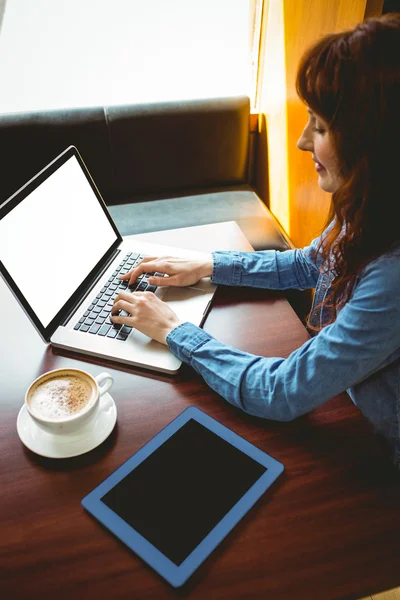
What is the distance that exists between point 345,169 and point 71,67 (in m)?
1.87

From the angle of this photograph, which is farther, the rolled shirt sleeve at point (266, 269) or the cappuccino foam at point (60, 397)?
the rolled shirt sleeve at point (266, 269)

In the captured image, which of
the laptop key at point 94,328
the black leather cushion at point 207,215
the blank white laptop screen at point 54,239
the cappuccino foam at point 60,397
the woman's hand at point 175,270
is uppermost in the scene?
the blank white laptop screen at point 54,239

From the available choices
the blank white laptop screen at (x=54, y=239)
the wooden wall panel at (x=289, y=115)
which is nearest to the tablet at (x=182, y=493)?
the blank white laptop screen at (x=54, y=239)

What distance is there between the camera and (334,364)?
2.37 feet

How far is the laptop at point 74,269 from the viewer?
0.87 meters

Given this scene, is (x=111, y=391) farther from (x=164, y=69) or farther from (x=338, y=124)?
(x=164, y=69)

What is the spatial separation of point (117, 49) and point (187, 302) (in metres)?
1.66

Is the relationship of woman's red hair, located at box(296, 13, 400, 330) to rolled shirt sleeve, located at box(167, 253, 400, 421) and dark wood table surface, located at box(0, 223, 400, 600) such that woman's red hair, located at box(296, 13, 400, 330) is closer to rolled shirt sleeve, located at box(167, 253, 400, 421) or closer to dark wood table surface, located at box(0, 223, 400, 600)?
rolled shirt sleeve, located at box(167, 253, 400, 421)

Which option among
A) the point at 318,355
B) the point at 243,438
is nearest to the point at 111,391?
the point at 243,438

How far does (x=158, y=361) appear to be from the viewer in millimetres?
864

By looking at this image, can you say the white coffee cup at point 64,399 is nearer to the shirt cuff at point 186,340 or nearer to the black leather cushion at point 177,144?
the shirt cuff at point 186,340

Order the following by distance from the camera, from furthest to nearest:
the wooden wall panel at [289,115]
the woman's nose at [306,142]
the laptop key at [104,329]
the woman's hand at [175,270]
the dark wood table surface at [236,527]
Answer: the wooden wall panel at [289,115] → the woman's hand at [175,270] → the laptop key at [104,329] → the woman's nose at [306,142] → the dark wood table surface at [236,527]

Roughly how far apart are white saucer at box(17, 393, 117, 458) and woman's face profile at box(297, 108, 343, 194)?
0.53m

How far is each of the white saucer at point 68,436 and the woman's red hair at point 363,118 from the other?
47cm
